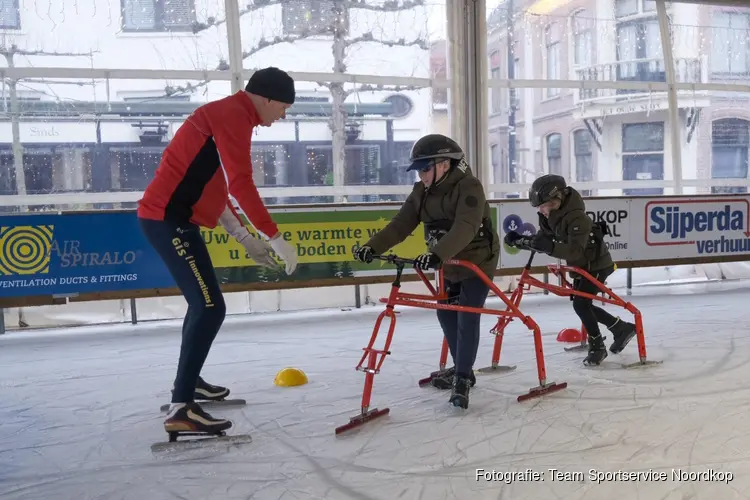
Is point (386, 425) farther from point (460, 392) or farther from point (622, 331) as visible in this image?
point (622, 331)

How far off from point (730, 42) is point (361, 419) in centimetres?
892

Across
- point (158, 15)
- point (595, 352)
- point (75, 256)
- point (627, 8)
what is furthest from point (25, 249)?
point (627, 8)

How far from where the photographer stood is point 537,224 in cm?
764

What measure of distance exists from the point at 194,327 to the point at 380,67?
5.70m

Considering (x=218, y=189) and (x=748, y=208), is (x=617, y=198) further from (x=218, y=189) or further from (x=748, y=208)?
(x=218, y=189)

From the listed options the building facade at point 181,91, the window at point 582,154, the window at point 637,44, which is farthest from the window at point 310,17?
the window at point 637,44

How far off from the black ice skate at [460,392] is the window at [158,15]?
17.9ft

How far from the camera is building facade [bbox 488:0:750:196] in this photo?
9.11 metres

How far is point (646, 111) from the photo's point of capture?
9758 mm

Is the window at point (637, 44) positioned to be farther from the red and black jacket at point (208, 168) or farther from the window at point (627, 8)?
the red and black jacket at point (208, 168)

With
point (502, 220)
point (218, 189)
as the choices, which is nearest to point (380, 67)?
point (502, 220)

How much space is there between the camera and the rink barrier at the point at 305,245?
6180 mm

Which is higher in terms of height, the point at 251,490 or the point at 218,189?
the point at 218,189

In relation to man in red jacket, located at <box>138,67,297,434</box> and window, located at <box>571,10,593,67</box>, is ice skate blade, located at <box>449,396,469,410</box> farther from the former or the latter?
window, located at <box>571,10,593,67</box>
